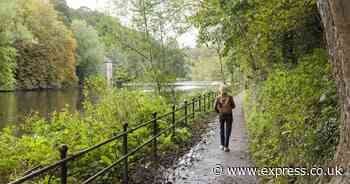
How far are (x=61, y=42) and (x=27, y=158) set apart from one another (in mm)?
55440

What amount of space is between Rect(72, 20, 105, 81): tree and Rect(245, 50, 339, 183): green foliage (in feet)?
204

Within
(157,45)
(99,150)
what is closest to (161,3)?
(157,45)

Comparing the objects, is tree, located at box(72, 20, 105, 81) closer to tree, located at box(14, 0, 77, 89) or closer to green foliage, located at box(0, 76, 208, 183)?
tree, located at box(14, 0, 77, 89)

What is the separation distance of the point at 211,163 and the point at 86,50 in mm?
65392

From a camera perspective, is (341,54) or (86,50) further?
(86,50)

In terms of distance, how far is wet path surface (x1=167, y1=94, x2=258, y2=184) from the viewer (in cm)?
568

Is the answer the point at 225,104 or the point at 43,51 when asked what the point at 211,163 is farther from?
the point at 43,51

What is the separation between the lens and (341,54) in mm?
3230

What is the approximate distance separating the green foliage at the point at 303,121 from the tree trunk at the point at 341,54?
0.46 m

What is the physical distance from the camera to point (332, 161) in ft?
11.3

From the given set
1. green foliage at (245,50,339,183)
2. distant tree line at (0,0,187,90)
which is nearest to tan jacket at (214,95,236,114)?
green foliage at (245,50,339,183)

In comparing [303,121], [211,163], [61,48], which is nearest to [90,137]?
[211,163]

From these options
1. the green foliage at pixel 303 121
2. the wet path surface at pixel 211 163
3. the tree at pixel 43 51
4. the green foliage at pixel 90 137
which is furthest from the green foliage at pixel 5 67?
the green foliage at pixel 303 121

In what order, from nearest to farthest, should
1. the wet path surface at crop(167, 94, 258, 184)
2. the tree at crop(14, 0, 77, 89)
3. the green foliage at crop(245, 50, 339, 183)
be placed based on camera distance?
the green foliage at crop(245, 50, 339, 183), the wet path surface at crop(167, 94, 258, 184), the tree at crop(14, 0, 77, 89)
